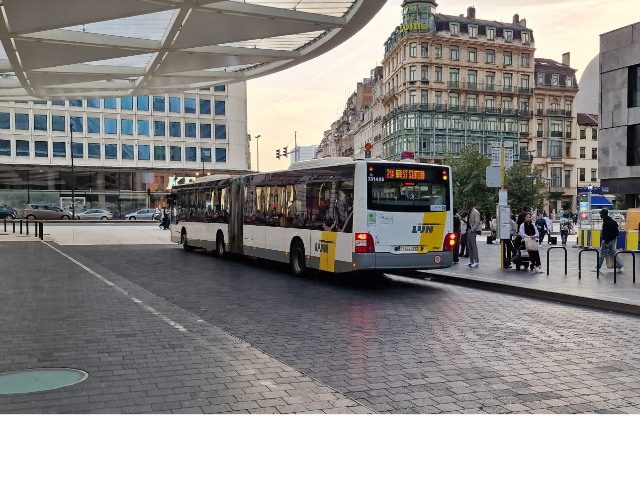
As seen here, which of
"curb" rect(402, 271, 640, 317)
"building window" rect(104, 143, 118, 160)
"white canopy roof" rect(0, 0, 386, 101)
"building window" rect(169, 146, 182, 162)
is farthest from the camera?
"building window" rect(169, 146, 182, 162)

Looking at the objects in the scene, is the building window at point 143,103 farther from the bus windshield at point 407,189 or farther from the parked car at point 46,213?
the bus windshield at point 407,189

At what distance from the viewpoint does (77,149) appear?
70562mm

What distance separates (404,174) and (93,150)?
62.9m

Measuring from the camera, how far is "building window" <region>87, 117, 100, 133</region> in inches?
2808

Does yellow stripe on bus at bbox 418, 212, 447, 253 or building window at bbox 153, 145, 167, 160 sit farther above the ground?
building window at bbox 153, 145, 167, 160

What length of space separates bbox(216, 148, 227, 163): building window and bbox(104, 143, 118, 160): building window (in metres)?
11.4

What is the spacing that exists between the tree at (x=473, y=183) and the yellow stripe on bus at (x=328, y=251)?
153ft

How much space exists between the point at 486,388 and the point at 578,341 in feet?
10.1

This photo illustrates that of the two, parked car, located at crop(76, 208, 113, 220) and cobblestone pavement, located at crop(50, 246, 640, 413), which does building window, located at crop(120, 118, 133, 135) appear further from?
cobblestone pavement, located at crop(50, 246, 640, 413)

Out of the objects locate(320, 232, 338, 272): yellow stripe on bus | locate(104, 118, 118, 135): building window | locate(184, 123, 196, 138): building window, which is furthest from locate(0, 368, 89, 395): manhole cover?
locate(184, 123, 196, 138): building window

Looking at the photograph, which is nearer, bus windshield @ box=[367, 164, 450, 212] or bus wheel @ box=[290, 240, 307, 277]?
bus windshield @ box=[367, 164, 450, 212]

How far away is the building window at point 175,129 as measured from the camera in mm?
75000
